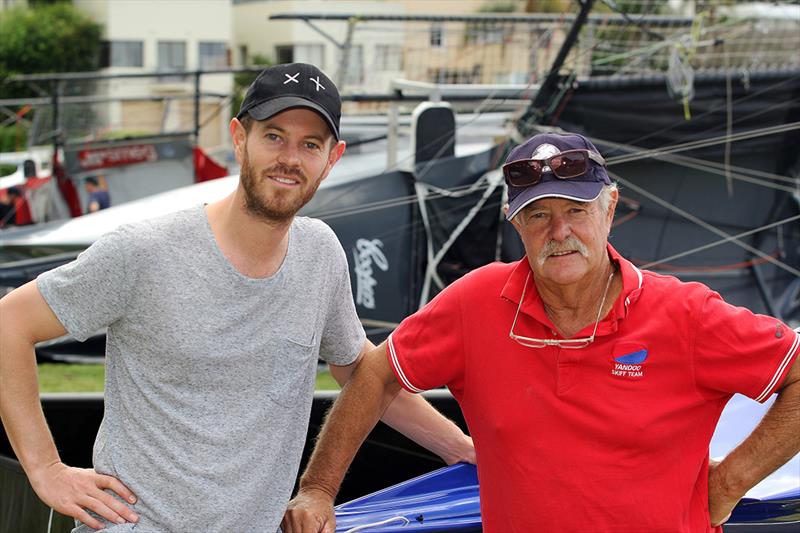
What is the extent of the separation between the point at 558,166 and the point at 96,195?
29.4ft

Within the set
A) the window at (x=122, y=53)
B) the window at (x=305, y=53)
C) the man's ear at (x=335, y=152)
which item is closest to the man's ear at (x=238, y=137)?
the man's ear at (x=335, y=152)

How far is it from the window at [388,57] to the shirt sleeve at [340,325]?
7.81 metres

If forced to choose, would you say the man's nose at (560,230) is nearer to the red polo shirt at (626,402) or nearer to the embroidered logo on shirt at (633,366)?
the red polo shirt at (626,402)

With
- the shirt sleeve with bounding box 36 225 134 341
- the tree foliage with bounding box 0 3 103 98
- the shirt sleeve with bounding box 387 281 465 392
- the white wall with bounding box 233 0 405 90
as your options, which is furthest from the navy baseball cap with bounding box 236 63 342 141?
the tree foliage with bounding box 0 3 103 98

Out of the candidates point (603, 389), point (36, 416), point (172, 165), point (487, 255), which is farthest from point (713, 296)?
point (172, 165)

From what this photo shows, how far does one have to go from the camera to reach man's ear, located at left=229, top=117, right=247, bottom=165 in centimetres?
214

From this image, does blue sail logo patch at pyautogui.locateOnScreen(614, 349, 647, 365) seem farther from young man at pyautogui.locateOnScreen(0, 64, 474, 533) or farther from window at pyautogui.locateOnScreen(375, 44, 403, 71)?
window at pyautogui.locateOnScreen(375, 44, 403, 71)

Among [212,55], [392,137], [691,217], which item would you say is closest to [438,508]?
[392,137]

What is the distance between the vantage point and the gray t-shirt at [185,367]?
199cm

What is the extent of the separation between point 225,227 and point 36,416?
597mm

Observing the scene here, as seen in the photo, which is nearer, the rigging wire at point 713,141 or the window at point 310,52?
the rigging wire at point 713,141

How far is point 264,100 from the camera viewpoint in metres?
2.07

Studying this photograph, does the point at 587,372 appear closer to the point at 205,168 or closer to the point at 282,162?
the point at 282,162

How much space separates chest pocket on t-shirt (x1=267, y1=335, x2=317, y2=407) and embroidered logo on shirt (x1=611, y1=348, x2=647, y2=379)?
710 millimetres
